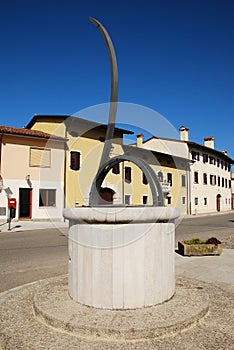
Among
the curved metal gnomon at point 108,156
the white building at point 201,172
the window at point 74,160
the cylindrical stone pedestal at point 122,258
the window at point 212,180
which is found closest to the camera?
the cylindrical stone pedestal at point 122,258

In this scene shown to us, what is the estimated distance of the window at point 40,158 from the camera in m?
20.4

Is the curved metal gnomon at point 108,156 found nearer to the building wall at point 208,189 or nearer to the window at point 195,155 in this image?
the building wall at point 208,189

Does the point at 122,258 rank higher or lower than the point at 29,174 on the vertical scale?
lower

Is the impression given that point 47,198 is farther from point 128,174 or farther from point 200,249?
point 200,249

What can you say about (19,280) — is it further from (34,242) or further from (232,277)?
(34,242)

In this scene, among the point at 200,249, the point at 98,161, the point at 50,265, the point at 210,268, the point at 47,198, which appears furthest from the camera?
the point at 47,198

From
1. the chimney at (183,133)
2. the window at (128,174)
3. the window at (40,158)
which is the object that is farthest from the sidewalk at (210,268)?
the chimney at (183,133)

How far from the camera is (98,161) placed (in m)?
19.2

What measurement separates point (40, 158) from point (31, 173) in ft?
4.71

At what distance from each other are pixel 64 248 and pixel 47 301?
19.1 ft

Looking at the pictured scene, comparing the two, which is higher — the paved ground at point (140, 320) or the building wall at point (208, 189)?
the building wall at point (208, 189)

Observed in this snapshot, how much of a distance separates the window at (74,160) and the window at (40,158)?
1898mm

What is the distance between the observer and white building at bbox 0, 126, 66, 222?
19188 millimetres

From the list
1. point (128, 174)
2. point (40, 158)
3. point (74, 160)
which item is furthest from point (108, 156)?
point (128, 174)
